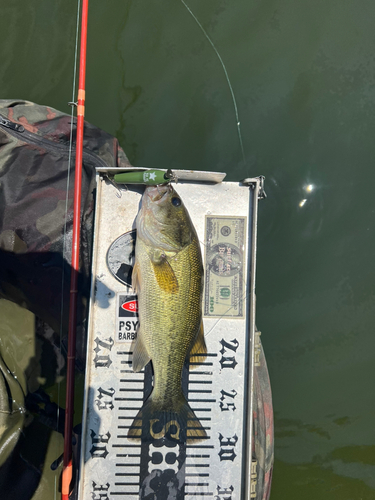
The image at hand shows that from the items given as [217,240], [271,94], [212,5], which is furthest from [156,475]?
[212,5]

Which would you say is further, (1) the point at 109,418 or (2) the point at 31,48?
(2) the point at 31,48

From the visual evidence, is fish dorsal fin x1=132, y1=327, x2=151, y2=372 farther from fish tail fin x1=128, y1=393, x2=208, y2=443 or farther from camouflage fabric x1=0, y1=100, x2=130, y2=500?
camouflage fabric x1=0, y1=100, x2=130, y2=500

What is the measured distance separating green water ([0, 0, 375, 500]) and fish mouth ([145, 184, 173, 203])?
0.91 meters

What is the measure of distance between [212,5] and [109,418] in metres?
3.70

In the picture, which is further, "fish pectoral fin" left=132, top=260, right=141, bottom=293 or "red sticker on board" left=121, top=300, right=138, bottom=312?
"red sticker on board" left=121, top=300, right=138, bottom=312

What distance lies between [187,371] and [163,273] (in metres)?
0.79

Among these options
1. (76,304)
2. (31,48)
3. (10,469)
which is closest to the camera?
(76,304)

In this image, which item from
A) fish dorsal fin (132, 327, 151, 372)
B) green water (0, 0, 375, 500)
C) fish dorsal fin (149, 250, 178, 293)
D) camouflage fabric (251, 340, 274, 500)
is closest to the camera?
fish dorsal fin (149, 250, 178, 293)

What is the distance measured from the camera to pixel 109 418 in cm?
255

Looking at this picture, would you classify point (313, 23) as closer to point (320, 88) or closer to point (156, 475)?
point (320, 88)

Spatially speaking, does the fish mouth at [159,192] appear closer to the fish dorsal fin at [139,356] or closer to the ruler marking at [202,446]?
the fish dorsal fin at [139,356]

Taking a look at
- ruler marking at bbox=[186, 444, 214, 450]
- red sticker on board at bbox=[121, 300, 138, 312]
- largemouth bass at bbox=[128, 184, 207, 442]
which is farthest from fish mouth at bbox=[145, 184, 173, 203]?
ruler marking at bbox=[186, 444, 214, 450]

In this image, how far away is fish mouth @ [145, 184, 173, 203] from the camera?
241 cm

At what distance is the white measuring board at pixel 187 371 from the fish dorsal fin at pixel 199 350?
4 cm
